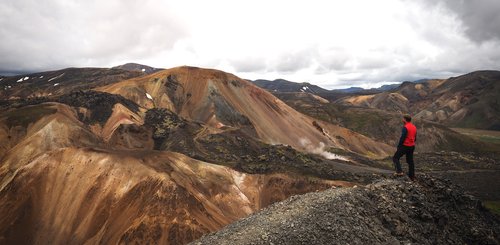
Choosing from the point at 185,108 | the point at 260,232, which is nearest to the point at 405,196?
the point at 260,232

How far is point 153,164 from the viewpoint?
39.0 metres

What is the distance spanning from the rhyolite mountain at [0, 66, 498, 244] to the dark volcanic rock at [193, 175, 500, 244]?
0.43m

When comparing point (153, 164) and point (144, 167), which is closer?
point (144, 167)

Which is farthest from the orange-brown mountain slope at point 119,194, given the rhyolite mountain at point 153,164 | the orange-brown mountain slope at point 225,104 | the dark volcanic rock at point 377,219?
the orange-brown mountain slope at point 225,104

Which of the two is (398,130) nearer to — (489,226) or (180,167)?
(180,167)

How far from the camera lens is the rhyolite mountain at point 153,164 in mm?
34688

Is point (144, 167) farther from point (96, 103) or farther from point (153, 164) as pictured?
point (96, 103)

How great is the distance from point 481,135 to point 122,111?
13678 cm

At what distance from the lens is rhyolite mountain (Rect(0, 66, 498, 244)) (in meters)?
34.7

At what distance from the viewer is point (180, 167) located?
137ft

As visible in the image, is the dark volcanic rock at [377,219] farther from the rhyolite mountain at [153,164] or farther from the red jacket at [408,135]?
the red jacket at [408,135]

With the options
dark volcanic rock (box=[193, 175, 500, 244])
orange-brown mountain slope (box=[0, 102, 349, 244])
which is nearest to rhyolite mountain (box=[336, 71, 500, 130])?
orange-brown mountain slope (box=[0, 102, 349, 244])

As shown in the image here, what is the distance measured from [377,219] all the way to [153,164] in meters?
A: 28.1

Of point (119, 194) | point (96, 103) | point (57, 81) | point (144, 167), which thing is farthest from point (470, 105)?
point (119, 194)
